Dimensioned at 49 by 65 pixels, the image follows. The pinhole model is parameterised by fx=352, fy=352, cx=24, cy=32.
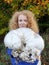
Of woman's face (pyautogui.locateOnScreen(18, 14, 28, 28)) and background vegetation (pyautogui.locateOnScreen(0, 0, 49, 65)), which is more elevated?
woman's face (pyautogui.locateOnScreen(18, 14, 28, 28))

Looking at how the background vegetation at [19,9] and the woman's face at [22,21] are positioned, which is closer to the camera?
the woman's face at [22,21]

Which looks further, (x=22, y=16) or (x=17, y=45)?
(x=22, y=16)

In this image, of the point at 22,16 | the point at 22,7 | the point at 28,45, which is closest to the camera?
the point at 28,45

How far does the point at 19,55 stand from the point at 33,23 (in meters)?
0.63

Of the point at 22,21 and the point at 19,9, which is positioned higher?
the point at 22,21

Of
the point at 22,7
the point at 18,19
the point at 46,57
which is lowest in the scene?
the point at 46,57

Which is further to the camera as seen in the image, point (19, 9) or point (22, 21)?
point (19, 9)

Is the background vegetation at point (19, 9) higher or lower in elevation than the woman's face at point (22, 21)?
lower

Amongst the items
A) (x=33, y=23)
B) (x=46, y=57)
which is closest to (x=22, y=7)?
(x=46, y=57)

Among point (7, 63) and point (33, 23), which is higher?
point (33, 23)

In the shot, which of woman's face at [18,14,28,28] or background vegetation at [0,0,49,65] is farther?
background vegetation at [0,0,49,65]

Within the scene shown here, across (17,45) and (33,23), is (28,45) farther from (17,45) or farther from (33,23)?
(33,23)

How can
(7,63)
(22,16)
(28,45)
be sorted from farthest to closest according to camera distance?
(7,63) → (22,16) → (28,45)

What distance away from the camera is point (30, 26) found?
204 inches
